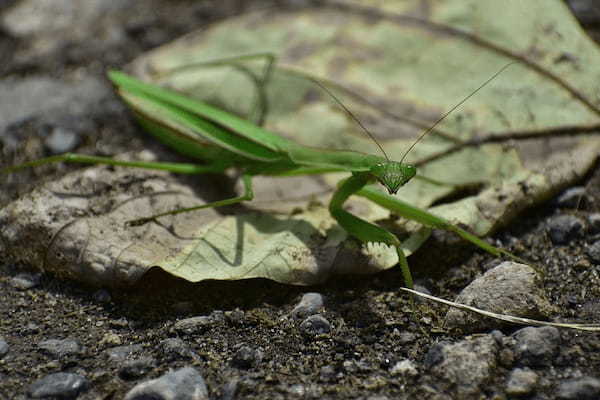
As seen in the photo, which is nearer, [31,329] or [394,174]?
[31,329]

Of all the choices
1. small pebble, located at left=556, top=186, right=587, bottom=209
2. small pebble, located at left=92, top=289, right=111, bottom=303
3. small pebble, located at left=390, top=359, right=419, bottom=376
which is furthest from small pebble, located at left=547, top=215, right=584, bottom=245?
small pebble, located at left=92, top=289, right=111, bottom=303

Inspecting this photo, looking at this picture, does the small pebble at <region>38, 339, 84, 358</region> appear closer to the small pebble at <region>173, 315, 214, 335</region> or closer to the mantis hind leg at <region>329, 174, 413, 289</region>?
the small pebble at <region>173, 315, 214, 335</region>

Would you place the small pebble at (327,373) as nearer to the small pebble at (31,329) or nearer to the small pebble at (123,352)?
the small pebble at (123,352)

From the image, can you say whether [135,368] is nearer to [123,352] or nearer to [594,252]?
[123,352]

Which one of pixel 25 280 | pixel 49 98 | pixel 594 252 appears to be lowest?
pixel 25 280

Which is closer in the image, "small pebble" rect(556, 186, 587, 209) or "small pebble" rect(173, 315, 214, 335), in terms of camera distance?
"small pebble" rect(173, 315, 214, 335)

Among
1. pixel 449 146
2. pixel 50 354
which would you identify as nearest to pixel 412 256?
pixel 449 146

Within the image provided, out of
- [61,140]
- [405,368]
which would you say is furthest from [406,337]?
[61,140]

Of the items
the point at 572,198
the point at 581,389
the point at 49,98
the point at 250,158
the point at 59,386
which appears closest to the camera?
the point at 581,389
